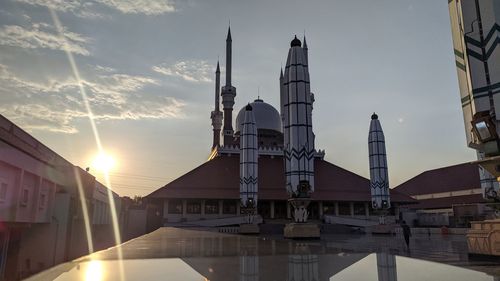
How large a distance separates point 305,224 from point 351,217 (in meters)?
26.0

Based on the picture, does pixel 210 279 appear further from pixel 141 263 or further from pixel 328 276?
pixel 141 263

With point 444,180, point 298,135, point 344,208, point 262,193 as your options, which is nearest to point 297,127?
point 298,135

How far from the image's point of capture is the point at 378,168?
35.0 m

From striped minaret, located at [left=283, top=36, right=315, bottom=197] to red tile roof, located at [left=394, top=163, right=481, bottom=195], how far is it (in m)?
38.0

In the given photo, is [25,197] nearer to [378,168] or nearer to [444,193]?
[378,168]

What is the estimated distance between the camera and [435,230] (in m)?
32.0

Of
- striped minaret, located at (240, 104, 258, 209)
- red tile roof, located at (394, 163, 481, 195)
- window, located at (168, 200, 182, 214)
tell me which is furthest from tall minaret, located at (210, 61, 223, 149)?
red tile roof, located at (394, 163, 481, 195)

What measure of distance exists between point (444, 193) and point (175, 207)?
4097 centimetres

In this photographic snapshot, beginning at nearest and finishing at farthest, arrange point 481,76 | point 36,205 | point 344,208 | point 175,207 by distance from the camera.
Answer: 1. point 481,76
2. point 36,205
3. point 175,207
4. point 344,208

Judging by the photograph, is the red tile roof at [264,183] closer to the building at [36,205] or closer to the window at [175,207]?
the window at [175,207]

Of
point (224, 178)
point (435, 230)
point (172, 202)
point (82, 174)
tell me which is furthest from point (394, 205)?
point (82, 174)

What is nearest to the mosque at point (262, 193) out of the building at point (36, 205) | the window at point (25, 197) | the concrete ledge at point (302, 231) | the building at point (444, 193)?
the building at point (444, 193)

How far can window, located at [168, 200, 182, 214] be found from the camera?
152 feet

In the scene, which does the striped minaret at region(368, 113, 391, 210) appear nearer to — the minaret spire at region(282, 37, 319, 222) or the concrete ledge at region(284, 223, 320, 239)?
the minaret spire at region(282, 37, 319, 222)
